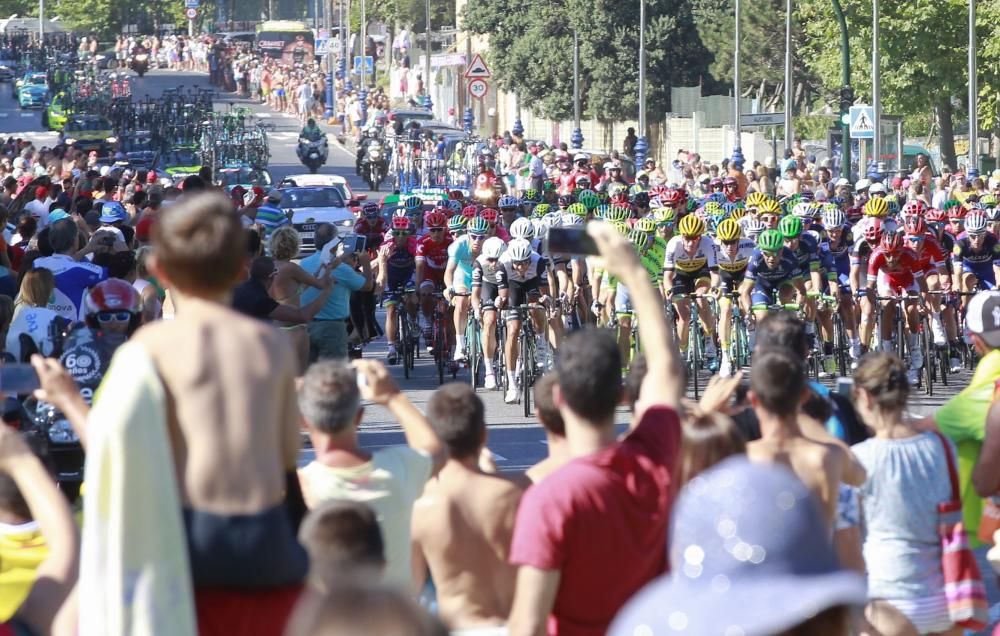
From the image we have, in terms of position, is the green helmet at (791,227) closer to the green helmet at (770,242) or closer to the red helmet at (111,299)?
the green helmet at (770,242)

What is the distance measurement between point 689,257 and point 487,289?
2284mm

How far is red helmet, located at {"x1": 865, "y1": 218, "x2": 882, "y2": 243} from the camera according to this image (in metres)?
20.4

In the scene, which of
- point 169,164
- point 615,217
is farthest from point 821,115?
point 615,217

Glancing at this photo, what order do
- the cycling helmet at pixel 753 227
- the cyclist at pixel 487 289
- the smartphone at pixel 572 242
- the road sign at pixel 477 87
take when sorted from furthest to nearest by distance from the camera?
1. the road sign at pixel 477 87
2. the cycling helmet at pixel 753 227
3. the cyclist at pixel 487 289
4. the smartphone at pixel 572 242

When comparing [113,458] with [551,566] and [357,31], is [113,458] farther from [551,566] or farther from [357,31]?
[357,31]

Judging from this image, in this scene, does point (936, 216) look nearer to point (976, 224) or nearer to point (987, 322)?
point (976, 224)

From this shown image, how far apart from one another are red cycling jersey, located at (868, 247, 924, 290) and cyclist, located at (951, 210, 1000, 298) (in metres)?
1.05

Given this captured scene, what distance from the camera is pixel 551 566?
4969 mm

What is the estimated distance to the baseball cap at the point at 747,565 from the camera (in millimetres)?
2857

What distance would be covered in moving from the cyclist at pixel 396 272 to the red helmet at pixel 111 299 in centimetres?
1179

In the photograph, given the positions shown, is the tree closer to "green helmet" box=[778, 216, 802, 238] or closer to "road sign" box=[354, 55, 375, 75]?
"green helmet" box=[778, 216, 802, 238]

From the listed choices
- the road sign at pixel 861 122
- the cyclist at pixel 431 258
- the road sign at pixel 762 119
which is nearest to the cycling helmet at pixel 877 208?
the cyclist at pixel 431 258

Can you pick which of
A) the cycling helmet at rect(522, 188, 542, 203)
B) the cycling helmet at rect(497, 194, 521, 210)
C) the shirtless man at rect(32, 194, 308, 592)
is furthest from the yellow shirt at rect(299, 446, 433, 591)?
the cycling helmet at rect(522, 188, 542, 203)

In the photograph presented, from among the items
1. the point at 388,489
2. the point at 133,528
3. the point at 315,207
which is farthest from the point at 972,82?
the point at 133,528
